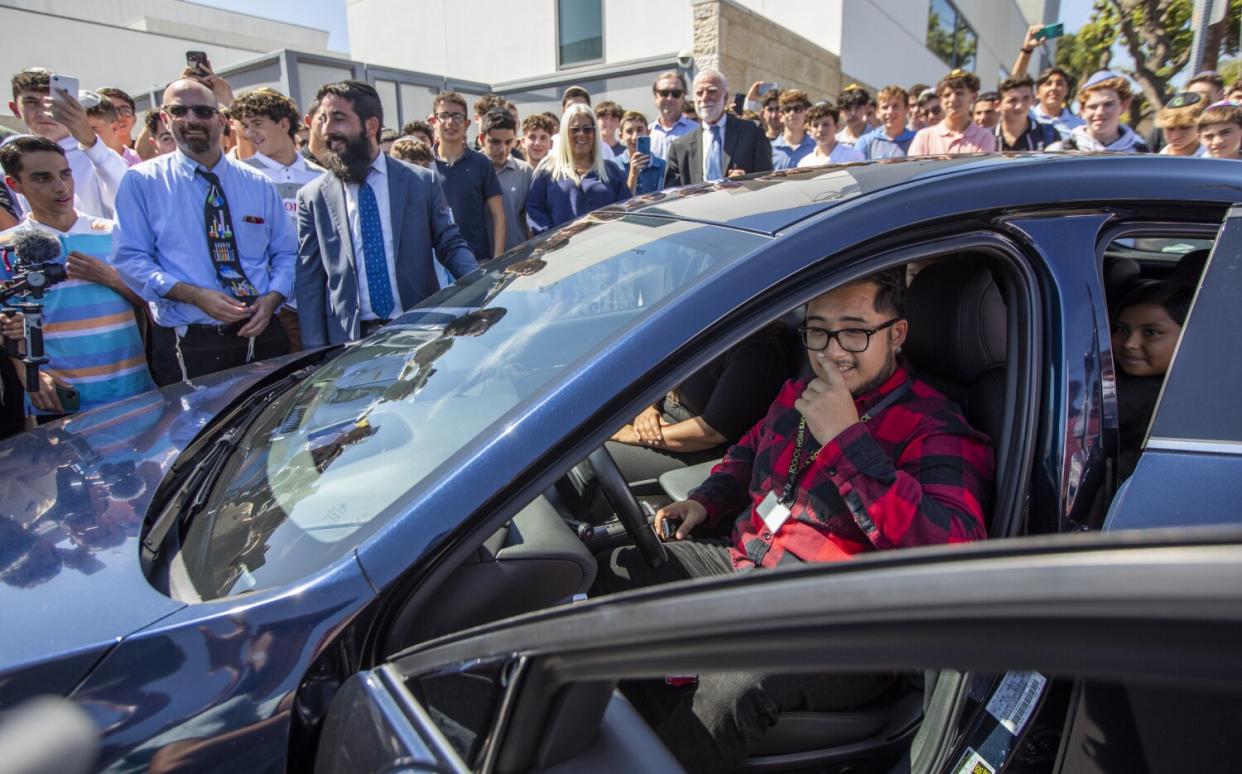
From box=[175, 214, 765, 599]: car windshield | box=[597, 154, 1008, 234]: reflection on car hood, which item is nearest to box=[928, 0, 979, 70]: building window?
box=[597, 154, 1008, 234]: reflection on car hood

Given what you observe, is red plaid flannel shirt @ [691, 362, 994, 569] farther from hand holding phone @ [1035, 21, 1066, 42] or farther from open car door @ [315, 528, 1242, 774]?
hand holding phone @ [1035, 21, 1066, 42]

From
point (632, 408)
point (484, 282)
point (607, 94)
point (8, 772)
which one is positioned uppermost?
point (607, 94)

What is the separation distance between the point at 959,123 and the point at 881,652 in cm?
584

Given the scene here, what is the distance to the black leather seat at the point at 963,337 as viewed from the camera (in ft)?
5.45

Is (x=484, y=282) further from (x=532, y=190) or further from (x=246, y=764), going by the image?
(x=532, y=190)

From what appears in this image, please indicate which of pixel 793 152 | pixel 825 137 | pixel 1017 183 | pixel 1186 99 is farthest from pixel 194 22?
pixel 1017 183

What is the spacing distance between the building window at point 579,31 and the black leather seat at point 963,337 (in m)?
15.3

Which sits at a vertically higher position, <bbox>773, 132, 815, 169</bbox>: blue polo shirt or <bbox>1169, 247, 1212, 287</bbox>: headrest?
<bbox>773, 132, 815, 169</bbox>: blue polo shirt

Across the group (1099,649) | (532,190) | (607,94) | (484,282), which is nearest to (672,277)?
(484,282)

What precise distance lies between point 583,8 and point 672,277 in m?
16.5

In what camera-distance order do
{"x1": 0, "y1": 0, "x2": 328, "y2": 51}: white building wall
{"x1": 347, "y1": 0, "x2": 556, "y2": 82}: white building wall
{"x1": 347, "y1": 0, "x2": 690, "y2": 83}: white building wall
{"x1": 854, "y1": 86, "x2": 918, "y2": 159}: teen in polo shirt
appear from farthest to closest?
{"x1": 0, "y1": 0, "x2": 328, "y2": 51}: white building wall → {"x1": 347, "y1": 0, "x2": 556, "y2": 82}: white building wall → {"x1": 347, "y1": 0, "x2": 690, "y2": 83}: white building wall → {"x1": 854, "y1": 86, "x2": 918, "y2": 159}: teen in polo shirt

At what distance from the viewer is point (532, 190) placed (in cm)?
520

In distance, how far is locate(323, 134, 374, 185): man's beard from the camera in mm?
3244

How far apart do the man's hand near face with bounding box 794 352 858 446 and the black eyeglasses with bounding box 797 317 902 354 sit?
91 mm
